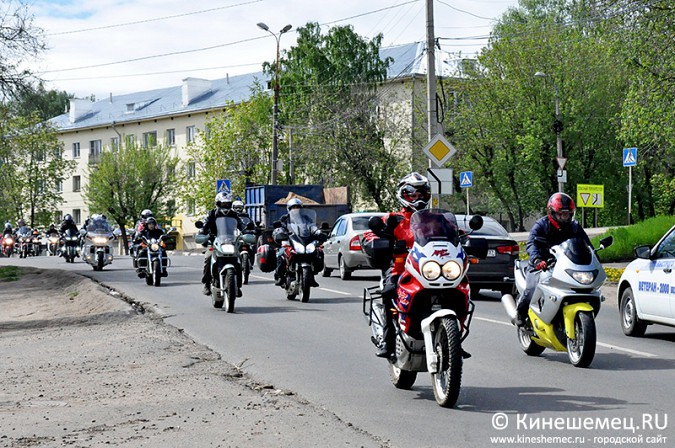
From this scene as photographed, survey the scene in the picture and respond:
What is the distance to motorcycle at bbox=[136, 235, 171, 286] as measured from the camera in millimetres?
23812

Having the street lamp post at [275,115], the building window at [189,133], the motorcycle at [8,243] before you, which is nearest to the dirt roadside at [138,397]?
the street lamp post at [275,115]

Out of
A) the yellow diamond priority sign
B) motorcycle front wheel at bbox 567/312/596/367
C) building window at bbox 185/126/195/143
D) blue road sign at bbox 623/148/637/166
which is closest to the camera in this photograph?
motorcycle front wheel at bbox 567/312/596/367

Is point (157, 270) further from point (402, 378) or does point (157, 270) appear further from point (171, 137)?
point (171, 137)

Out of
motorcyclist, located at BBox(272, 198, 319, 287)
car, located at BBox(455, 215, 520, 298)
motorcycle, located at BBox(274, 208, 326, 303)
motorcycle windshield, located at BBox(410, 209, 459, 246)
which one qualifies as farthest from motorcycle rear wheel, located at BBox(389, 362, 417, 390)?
car, located at BBox(455, 215, 520, 298)

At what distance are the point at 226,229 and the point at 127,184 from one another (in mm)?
60123

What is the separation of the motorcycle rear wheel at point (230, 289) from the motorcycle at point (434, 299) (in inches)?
326

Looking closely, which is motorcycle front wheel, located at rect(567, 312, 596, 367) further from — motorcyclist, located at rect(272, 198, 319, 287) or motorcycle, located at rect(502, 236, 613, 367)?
motorcyclist, located at rect(272, 198, 319, 287)

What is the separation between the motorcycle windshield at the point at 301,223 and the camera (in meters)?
19.0

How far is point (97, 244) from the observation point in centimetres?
3198

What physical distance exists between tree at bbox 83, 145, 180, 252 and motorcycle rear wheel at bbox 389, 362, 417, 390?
67108mm

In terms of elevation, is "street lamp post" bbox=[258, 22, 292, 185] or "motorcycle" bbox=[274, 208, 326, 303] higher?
"street lamp post" bbox=[258, 22, 292, 185]

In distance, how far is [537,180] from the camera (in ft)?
185

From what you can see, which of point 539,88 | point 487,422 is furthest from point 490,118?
point 487,422

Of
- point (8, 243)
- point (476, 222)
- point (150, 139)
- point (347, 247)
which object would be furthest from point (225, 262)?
point (150, 139)
